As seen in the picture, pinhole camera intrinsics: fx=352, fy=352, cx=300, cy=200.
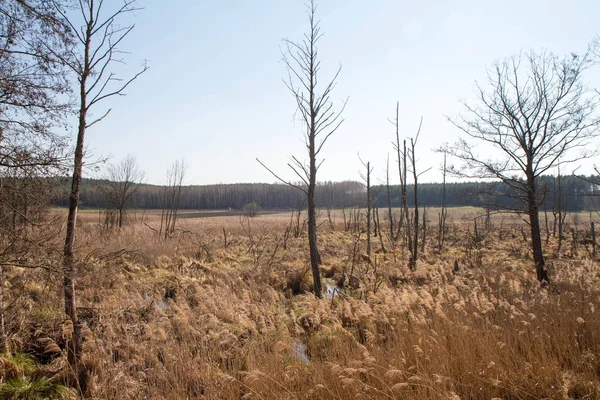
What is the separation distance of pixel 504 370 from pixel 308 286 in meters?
6.70

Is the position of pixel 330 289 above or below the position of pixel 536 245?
below

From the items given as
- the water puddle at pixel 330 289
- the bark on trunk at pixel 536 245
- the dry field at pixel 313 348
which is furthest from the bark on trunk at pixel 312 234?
the bark on trunk at pixel 536 245

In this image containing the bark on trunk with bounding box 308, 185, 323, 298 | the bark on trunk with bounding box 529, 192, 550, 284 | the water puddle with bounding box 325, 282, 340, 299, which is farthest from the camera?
the water puddle with bounding box 325, 282, 340, 299

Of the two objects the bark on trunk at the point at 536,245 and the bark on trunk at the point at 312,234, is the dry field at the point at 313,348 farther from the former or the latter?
the bark on trunk at the point at 312,234

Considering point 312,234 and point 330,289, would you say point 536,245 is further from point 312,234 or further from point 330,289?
point 312,234

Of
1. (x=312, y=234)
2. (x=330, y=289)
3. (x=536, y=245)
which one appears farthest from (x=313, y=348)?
(x=536, y=245)

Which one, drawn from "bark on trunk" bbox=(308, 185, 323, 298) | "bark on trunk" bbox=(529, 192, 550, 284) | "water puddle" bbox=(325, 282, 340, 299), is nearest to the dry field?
"bark on trunk" bbox=(529, 192, 550, 284)

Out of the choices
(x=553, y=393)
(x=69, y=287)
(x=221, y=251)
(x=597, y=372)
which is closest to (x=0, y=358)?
(x=69, y=287)

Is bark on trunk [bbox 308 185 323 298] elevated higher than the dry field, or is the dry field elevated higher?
bark on trunk [bbox 308 185 323 298]

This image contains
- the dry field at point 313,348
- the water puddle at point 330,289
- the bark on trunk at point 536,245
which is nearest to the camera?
the dry field at point 313,348

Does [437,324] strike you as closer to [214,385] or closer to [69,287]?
[214,385]

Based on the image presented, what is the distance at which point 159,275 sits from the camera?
37.2ft

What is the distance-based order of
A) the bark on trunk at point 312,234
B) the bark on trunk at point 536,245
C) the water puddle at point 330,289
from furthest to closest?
the water puddle at point 330,289 < the bark on trunk at point 536,245 < the bark on trunk at point 312,234

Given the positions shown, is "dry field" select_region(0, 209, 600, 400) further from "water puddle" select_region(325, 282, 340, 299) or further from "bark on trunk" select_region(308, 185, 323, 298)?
"water puddle" select_region(325, 282, 340, 299)
